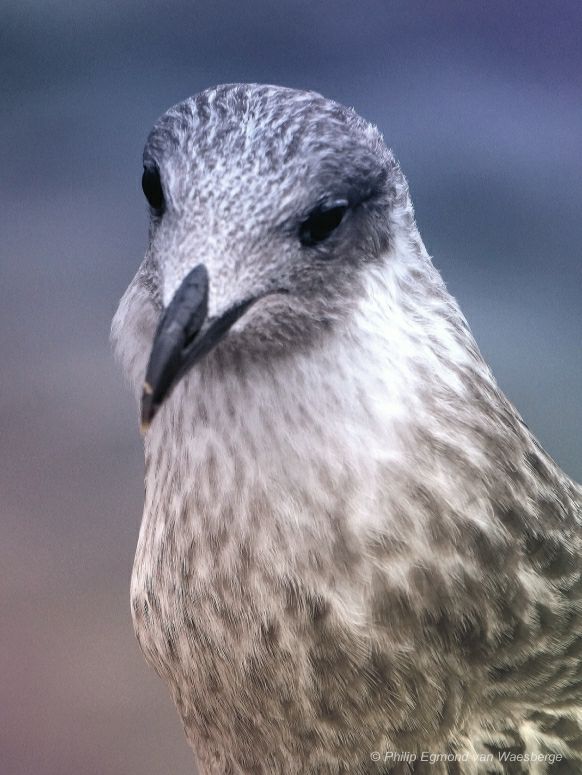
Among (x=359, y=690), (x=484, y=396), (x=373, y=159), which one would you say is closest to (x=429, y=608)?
(x=359, y=690)

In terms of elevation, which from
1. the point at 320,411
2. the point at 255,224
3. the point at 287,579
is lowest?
the point at 287,579

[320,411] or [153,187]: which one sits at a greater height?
[153,187]

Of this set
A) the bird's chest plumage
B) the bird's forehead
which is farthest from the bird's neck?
the bird's forehead

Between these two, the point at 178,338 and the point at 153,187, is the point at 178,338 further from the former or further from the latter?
the point at 153,187

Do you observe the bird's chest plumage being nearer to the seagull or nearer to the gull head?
the seagull

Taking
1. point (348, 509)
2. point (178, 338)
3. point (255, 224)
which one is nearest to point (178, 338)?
point (178, 338)

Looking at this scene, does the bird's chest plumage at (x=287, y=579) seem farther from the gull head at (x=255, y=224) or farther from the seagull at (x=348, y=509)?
the gull head at (x=255, y=224)

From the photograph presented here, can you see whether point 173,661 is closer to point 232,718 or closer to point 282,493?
point 232,718
